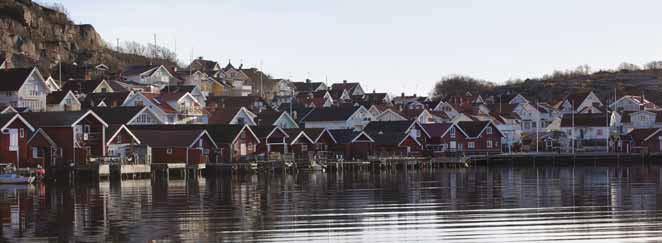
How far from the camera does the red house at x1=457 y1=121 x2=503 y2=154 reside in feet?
376

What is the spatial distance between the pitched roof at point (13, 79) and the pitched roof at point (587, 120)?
62.5 m

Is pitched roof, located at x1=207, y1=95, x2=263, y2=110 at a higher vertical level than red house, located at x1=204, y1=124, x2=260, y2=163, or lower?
higher

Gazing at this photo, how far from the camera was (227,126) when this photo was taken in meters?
89.9

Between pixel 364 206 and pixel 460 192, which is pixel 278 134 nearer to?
pixel 460 192

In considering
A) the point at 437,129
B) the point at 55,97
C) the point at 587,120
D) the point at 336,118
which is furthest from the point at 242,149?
the point at 587,120

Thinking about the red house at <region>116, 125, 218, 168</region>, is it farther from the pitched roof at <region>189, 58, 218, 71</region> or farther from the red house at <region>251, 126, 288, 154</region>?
the pitched roof at <region>189, 58, 218, 71</region>

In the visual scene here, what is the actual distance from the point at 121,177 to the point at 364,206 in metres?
31.0

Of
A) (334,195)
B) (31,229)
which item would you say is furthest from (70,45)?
(31,229)

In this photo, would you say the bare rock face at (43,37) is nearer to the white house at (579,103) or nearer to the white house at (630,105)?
the white house at (579,103)

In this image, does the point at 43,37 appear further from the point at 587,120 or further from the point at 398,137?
the point at 587,120

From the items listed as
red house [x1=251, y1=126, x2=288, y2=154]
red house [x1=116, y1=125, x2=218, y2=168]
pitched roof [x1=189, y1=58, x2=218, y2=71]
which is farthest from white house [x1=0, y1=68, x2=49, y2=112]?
pitched roof [x1=189, y1=58, x2=218, y2=71]

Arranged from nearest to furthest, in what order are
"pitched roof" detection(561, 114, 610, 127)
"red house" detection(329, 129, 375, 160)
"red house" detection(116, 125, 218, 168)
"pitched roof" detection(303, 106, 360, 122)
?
"red house" detection(116, 125, 218, 168) < "red house" detection(329, 129, 375, 160) < "pitched roof" detection(303, 106, 360, 122) < "pitched roof" detection(561, 114, 610, 127)

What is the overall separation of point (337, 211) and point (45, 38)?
114 m

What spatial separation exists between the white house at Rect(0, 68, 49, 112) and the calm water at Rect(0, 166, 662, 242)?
107 feet
